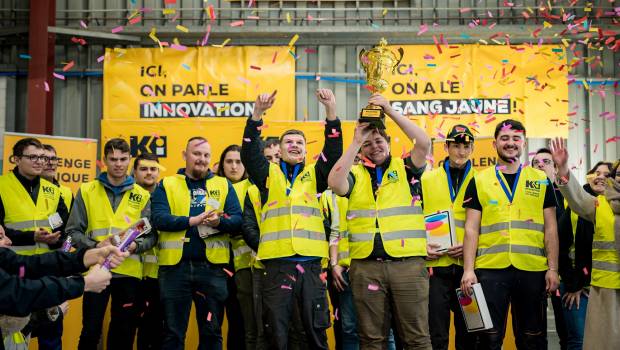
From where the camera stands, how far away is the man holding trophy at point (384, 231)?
4637 mm

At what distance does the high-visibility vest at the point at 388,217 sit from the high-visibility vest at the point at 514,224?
25.0 inches

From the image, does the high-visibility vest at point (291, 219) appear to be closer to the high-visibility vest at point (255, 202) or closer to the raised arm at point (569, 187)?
the high-visibility vest at point (255, 202)

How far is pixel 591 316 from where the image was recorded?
4.94 metres

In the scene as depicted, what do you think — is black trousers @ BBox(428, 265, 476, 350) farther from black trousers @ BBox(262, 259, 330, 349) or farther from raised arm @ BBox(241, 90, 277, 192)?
raised arm @ BBox(241, 90, 277, 192)

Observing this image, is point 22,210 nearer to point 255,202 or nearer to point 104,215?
point 104,215

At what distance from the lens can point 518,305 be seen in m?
4.99

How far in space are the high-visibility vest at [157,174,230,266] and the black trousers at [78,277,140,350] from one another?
1.38 ft

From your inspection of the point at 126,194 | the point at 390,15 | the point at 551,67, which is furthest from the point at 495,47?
the point at 126,194

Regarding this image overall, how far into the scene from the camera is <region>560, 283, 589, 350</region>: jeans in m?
5.79

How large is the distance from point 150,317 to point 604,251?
3.86 meters

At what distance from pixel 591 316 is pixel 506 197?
102 centimetres

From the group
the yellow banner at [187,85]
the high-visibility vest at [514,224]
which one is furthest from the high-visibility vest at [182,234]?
the yellow banner at [187,85]

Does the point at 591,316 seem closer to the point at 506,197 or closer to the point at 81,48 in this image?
the point at 506,197

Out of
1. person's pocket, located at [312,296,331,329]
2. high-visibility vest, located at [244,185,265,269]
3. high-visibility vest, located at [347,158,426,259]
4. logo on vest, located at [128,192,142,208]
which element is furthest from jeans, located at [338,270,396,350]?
logo on vest, located at [128,192,142,208]
